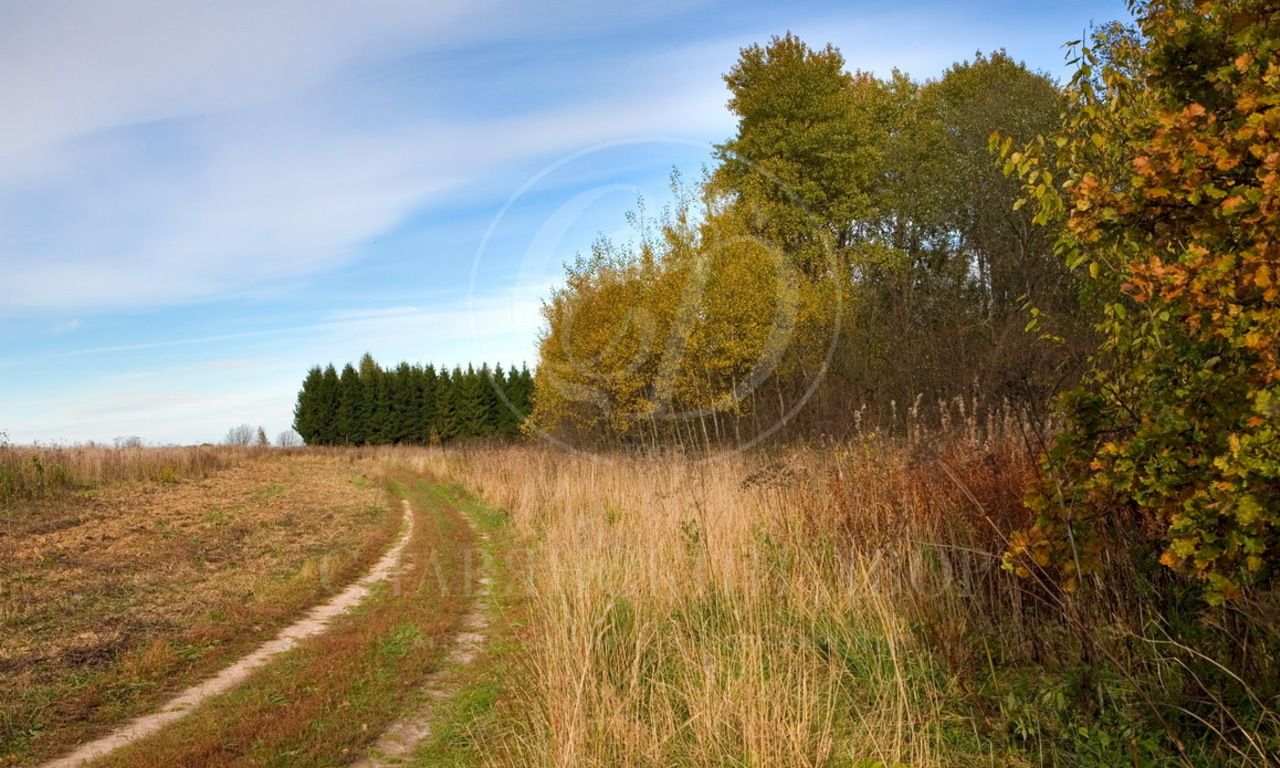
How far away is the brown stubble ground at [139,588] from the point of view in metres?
6.44

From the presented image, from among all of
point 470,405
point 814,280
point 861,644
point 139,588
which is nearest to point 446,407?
point 470,405

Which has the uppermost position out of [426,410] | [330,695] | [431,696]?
[426,410]

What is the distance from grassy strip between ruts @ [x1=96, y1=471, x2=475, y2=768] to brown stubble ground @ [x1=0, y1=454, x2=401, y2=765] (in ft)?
2.29

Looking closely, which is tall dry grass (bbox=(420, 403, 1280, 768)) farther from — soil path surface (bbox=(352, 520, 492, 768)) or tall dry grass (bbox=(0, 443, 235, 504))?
tall dry grass (bbox=(0, 443, 235, 504))

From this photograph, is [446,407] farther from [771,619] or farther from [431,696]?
[771,619]

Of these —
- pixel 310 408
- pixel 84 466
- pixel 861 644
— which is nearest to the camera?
pixel 861 644

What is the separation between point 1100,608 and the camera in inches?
185

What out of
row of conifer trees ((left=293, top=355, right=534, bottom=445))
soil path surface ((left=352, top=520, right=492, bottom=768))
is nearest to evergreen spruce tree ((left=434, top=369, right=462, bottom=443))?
row of conifer trees ((left=293, top=355, right=534, bottom=445))

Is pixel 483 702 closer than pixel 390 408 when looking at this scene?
Yes

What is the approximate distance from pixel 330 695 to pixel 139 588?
5.56 metres

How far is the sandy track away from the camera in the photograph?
17.8 feet

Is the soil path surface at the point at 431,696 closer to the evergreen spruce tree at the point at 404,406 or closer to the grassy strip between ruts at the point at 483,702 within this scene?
the grassy strip between ruts at the point at 483,702

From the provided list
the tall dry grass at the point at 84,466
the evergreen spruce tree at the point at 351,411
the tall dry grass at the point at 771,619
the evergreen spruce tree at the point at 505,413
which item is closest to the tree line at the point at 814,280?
the tall dry grass at the point at 771,619

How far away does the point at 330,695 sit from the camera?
6.32m
